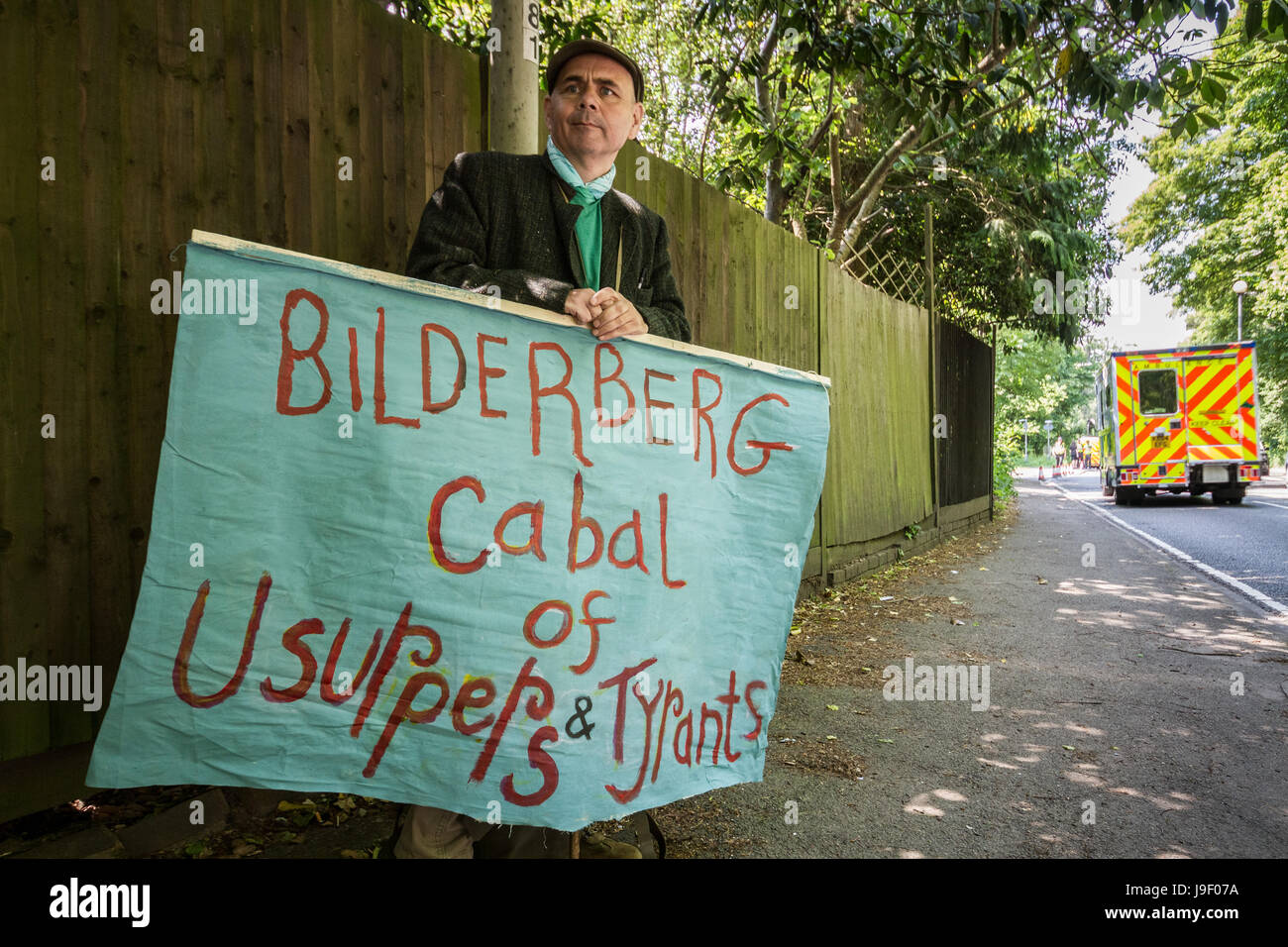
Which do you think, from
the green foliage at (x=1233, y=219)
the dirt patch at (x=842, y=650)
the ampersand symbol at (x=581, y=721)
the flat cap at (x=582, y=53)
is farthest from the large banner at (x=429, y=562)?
the green foliage at (x=1233, y=219)

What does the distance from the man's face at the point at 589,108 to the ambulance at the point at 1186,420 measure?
1734 cm

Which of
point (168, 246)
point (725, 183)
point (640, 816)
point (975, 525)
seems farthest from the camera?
point (975, 525)

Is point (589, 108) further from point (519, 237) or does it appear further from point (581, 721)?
point (581, 721)

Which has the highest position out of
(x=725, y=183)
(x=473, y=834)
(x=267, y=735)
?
(x=725, y=183)

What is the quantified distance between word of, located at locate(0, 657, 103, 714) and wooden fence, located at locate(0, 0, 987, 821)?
0.02 m

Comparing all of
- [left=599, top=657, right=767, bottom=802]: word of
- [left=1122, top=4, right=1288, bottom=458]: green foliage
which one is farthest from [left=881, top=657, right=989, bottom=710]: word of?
[left=1122, top=4, right=1288, bottom=458]: green foliage

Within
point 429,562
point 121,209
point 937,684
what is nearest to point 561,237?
point 429,562

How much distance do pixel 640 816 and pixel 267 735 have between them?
4.04 feet

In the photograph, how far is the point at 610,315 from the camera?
214cm

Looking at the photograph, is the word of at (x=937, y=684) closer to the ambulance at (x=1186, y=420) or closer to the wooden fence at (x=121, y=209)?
the wooden fence at (x=121, y=209)

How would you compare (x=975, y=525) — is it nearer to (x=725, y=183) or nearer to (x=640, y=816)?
(x=725, y=183)

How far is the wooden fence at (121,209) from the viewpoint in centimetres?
214

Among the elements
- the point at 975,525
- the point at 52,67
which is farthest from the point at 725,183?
the point at 52,67

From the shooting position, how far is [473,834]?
2.11 meters
